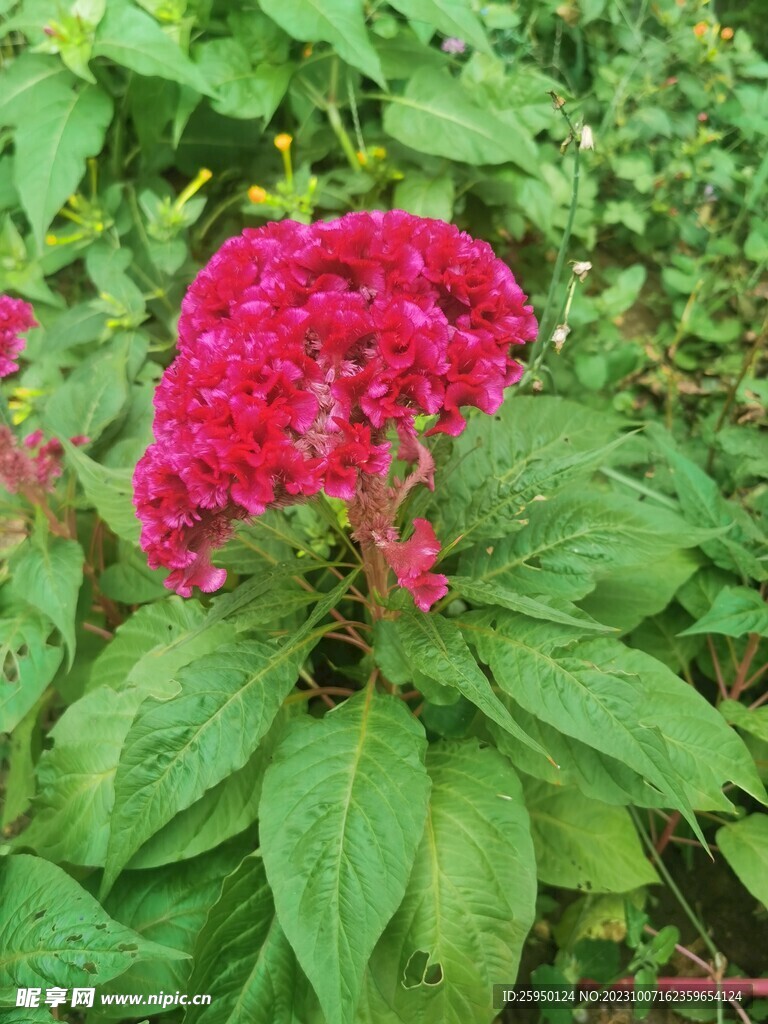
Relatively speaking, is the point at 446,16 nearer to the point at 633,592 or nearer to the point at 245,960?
the point at 633,592

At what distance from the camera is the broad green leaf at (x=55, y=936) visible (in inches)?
40.5

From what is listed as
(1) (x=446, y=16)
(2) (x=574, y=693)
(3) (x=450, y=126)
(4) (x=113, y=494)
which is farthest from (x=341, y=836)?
(1) (x=446, y=16)

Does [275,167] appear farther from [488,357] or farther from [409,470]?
[488,357]

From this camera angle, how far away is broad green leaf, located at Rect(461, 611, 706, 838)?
3.43 ft

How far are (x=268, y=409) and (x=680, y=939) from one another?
4.56ft

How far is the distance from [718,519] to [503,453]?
0.49m

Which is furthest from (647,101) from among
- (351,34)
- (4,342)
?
(4,342)

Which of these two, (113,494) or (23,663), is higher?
(113,494)

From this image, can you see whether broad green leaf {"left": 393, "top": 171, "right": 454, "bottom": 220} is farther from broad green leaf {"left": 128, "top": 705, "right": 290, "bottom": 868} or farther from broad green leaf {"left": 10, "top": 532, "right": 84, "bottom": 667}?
broad green leaf {"left": 128, "top": 705, "right": 290, "bottom": 868}

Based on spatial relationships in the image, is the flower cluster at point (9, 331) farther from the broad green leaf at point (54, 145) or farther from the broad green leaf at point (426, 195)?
the broad green leaf at point (426, 195)

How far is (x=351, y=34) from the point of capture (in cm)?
181

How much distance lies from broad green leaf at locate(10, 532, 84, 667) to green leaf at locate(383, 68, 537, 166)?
1.35m

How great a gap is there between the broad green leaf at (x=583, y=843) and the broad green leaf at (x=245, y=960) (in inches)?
19.5

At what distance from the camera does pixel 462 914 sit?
116 cm
